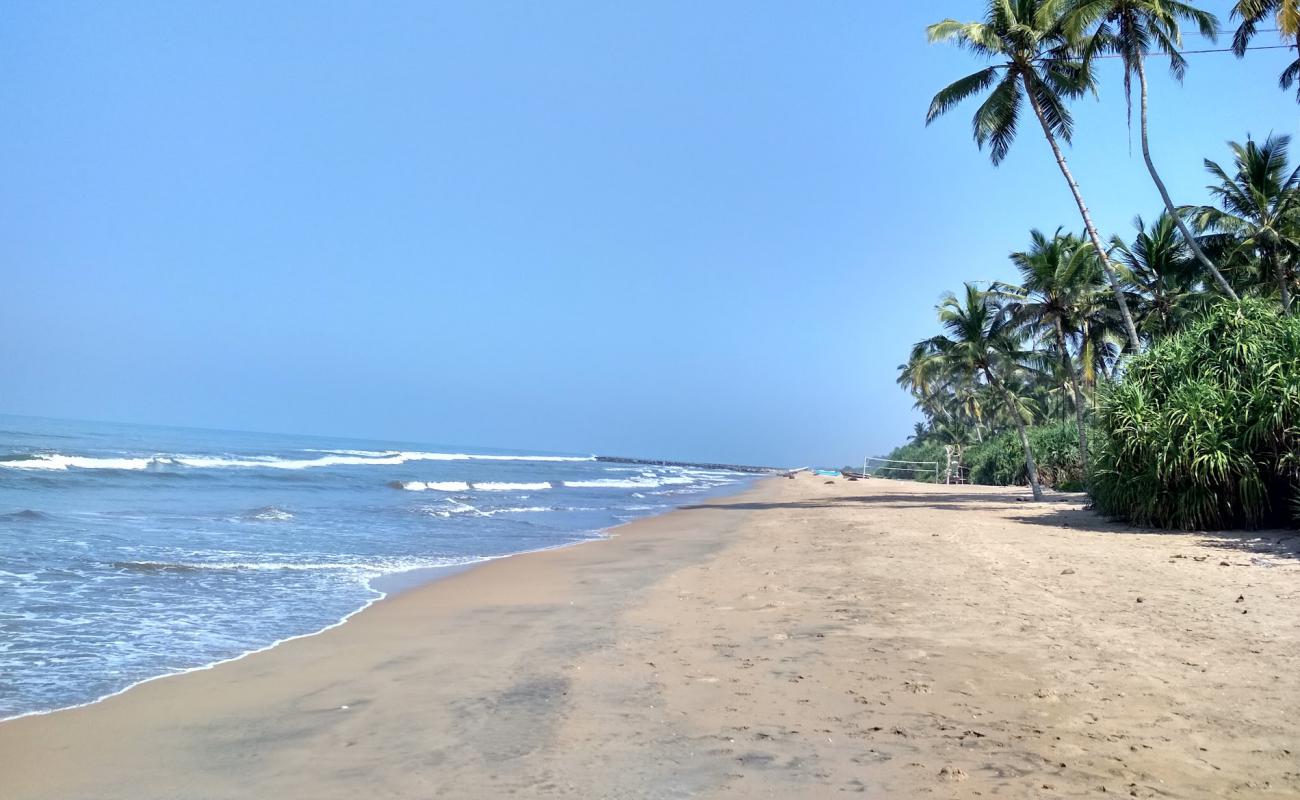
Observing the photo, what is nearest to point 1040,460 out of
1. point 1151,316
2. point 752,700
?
point 1151,316

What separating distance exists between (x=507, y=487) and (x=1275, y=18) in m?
29.3

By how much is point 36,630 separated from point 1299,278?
2956 centimetres

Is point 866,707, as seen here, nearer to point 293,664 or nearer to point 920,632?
point 920,632

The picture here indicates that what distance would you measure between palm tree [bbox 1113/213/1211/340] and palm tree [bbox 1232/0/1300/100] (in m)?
6.25

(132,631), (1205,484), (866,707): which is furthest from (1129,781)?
(1205,484)

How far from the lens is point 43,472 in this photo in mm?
24516

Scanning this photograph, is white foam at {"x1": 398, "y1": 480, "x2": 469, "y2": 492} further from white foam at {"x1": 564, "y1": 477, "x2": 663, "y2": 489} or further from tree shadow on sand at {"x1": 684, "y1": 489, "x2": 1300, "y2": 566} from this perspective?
tree shadow on sand at {"x1": 684, "y1": 489, "x2": 1300, "y2": 566}

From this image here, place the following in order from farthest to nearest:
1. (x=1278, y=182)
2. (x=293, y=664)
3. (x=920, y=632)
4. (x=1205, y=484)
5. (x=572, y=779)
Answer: (x=1278, y=182) < (x=1205, y=484) < (x=920, y=632) < (x=293, y=664) < (x=572, y=779)

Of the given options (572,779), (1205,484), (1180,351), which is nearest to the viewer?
(572,779)

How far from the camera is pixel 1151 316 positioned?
2566 cm

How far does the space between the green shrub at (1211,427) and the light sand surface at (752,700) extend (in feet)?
10.5

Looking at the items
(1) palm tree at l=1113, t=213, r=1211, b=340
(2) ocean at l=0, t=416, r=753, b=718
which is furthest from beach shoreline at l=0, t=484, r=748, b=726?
(1) palm tree at l=1113, t=213, r=1211, b=340

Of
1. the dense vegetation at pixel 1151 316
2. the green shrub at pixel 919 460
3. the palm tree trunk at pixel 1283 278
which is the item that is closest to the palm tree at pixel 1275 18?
the dense vegetation at pixel 1151 316

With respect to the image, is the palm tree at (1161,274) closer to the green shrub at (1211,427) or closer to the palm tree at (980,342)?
the palm tree at (980,342)
